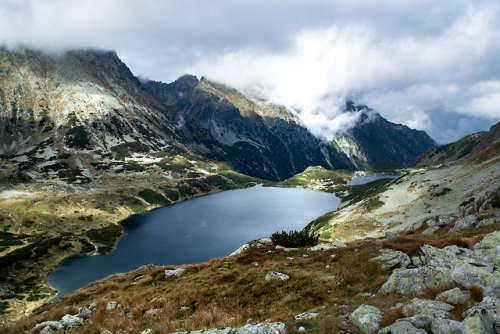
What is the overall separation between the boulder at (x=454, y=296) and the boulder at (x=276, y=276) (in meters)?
10.9

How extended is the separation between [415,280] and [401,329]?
567 cm

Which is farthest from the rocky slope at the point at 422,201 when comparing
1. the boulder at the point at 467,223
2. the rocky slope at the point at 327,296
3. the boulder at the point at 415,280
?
the boulder at the point at 415,280

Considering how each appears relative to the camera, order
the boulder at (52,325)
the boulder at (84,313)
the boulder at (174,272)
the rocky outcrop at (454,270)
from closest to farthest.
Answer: the rocky outcrop at (454,270)
the boulder at (52,325)
the boulder at (84,313)
the boulder at (174,272)

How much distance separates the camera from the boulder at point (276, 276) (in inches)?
771

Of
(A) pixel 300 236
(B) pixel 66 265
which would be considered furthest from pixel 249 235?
(A) pixel 300 236

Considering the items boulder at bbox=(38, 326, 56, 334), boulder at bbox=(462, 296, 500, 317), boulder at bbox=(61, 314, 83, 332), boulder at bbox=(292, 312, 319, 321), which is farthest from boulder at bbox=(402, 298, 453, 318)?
boulder at bbox=(38, 326, 56, 334)

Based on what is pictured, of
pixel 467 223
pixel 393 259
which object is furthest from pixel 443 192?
pixel 393 259

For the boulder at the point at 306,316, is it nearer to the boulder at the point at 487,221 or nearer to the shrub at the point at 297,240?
the boulder at the point at 487,221

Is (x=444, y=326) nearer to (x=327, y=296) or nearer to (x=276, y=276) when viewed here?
(x=327, y=296)

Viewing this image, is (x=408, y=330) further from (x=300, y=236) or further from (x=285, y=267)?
(x=300, y=236)

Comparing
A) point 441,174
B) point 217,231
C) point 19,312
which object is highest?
point 441,174

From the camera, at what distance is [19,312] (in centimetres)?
7412

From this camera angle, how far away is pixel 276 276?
20141 mm

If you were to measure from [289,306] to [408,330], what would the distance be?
791 cm
